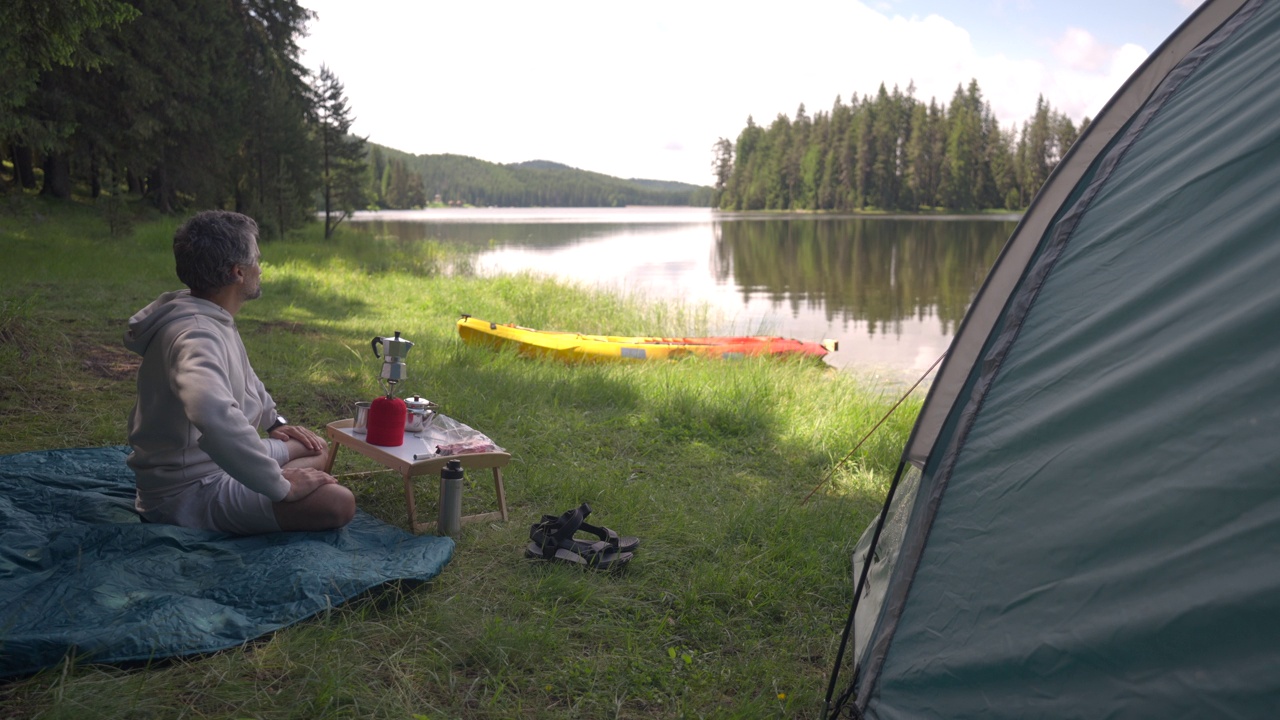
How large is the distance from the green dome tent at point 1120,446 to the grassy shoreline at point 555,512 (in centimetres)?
51

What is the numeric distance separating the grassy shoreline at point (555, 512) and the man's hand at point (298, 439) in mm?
383

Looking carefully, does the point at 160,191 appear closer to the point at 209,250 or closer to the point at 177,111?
the point at 177,111

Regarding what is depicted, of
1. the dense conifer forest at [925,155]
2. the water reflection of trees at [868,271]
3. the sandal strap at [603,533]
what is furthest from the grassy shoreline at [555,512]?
the dense conifer forest at [925,155]

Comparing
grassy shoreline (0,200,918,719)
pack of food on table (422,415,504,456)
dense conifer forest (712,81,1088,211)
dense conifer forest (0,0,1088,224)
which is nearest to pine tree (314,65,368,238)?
dense conifer forest (0,0,1088,224)

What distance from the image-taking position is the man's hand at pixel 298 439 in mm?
3668

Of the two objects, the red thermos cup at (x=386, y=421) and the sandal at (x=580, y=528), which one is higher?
the red thermos cup at (x=386, y=421)

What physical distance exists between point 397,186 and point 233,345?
81510 mm

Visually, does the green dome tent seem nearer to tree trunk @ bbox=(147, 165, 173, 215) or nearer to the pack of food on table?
the pack of food on table

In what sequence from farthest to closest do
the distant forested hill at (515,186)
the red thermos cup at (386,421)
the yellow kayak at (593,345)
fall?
the distant forested hill at (515,186), the yellow kayak at (593,345), the red thermos cup at (386,421)

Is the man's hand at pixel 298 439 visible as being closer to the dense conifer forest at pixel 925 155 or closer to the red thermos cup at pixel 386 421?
the red thermos cup at pixel 386 421

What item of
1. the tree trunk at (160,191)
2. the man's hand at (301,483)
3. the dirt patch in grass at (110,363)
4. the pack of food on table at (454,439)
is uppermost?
the tree trunk at (160,191)

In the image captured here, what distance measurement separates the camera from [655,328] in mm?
11273

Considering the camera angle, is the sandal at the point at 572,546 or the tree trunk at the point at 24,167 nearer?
the sandal at the point at 572,546

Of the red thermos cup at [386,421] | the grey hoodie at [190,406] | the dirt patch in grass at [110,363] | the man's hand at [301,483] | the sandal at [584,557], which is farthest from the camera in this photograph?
the dirt patch in grass at [110,363]
